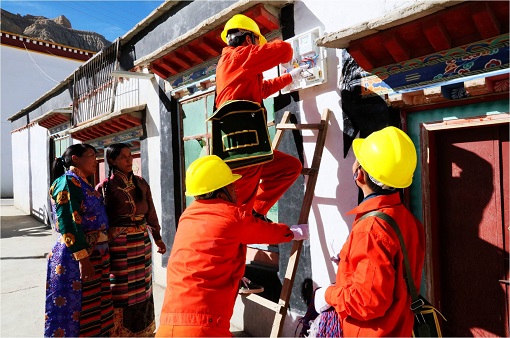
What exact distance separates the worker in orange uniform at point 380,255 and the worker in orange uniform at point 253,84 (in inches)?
37.6

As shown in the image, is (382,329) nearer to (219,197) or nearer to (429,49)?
(219,197)

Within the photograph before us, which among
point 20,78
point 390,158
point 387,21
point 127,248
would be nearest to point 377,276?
point 390,158

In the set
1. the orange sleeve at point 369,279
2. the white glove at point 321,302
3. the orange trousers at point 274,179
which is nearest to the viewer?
the orange sleeve at point 369,279

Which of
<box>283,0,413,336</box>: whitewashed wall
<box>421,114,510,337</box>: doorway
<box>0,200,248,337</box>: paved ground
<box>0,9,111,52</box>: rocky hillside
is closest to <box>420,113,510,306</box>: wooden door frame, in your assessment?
<box>421,114,510,337</box>: doorway

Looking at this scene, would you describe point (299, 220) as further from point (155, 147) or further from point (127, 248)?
point (155, 147)

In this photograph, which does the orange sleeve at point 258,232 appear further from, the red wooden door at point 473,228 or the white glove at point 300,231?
the red wooden door at point 473,228

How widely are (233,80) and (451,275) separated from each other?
6.17 feet

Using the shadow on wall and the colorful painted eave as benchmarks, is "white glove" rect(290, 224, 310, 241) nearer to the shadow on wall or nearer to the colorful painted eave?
the shadow on wall

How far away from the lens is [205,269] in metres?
1.76

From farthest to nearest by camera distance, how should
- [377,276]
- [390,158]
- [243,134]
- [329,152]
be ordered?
[329,152], [243,134], [390,158], [377,276]

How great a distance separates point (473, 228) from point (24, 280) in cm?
612

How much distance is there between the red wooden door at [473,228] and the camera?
207 cm

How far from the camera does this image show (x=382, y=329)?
1.45 meters

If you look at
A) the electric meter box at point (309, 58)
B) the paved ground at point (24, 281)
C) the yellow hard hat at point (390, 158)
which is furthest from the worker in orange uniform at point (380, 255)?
the paved ground at point (24, 281)
